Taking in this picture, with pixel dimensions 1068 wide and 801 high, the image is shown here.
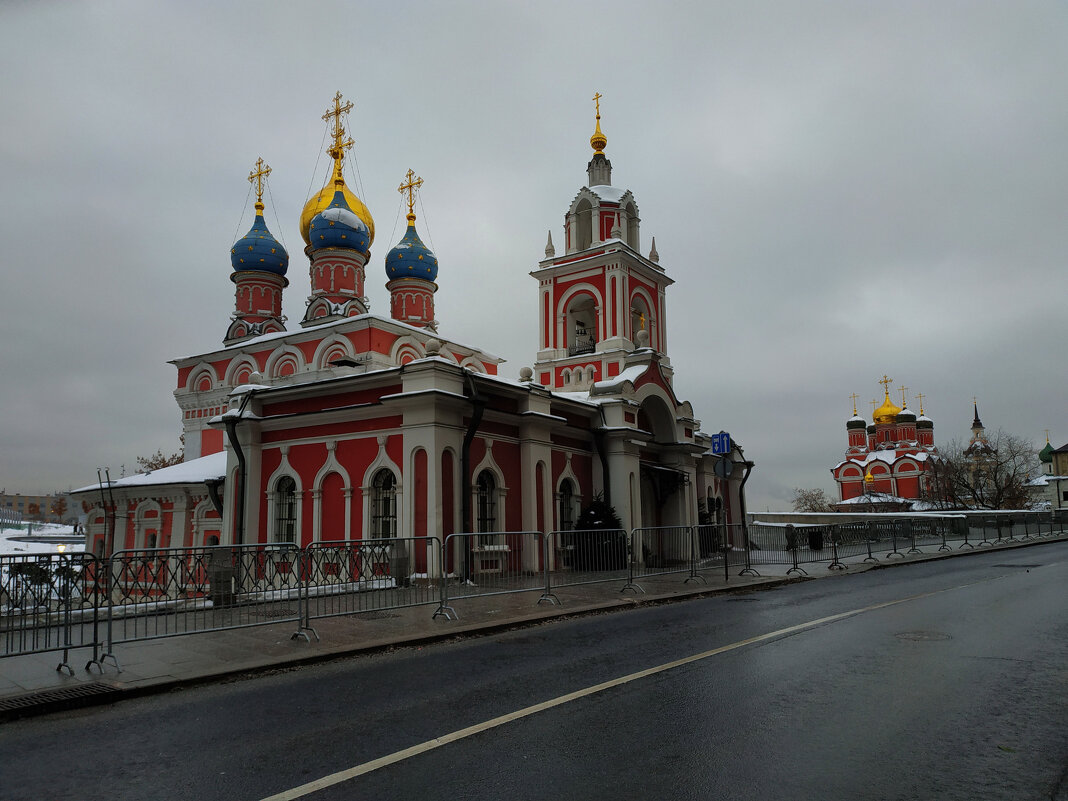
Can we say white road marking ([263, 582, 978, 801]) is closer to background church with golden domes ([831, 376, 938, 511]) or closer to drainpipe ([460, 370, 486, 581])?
drainpipe ([460, 370, 486, 581])

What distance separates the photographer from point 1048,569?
17.6 m

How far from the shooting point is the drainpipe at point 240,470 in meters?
19.2

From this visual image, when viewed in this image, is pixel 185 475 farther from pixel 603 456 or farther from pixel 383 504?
pixel 603 456

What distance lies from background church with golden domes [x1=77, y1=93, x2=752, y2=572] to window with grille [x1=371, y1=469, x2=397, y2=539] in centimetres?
5

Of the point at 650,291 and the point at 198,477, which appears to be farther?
the point at 650,291

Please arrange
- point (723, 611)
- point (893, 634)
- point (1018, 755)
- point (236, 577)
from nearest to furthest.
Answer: point (1018, 755) → point (893, 634) → point (236, 577) → point (723, 611)

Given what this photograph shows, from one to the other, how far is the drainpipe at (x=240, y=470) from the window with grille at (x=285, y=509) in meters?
0.86

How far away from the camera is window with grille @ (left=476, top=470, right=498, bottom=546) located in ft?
59.7

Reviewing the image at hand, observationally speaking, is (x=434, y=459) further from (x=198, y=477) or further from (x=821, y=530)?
(x=821, y=530)

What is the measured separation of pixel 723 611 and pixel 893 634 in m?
3.15

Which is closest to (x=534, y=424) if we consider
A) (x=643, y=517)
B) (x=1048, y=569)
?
(x=643, y=517)

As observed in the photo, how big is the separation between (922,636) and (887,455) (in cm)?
7561

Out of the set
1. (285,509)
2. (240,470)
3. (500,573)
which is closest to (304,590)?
(500,573)

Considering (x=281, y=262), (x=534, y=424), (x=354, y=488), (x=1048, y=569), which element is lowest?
(x=1048, y=569)
